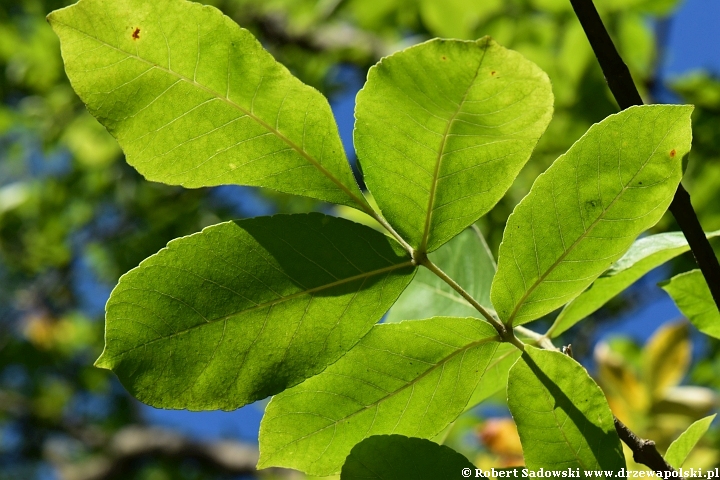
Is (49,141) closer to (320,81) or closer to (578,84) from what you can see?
(320,81)

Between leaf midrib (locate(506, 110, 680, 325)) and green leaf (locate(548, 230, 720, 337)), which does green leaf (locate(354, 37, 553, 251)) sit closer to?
leaf midrib (locate(506, 110, 680, 325))

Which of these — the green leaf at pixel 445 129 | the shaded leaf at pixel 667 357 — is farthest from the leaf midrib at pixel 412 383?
the shaded leaf at pixel 667 357

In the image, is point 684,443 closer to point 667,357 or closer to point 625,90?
point 625,90

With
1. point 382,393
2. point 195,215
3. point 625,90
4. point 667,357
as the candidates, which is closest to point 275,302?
point 382,393

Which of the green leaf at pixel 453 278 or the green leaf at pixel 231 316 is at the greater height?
the green leaf at pixel 231 316

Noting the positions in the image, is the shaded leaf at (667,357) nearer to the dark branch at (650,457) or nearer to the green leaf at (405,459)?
the dark branch at (650,457)

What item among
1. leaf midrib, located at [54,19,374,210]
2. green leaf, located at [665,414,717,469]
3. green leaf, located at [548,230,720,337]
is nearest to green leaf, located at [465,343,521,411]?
green leaf, located at [548,230,720,337]
